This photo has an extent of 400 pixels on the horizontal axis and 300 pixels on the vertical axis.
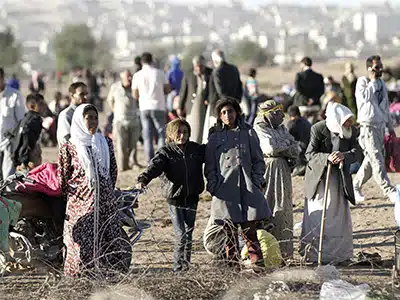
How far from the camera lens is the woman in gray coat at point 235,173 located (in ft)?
27.8

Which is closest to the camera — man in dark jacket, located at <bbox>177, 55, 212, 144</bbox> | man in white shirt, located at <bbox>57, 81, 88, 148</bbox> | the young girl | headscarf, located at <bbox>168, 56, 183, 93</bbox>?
the young girl

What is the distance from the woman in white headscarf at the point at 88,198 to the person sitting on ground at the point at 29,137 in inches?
110

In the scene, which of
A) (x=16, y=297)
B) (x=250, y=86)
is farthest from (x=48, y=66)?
(x=16, y=297)

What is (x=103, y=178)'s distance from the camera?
835 centimetres

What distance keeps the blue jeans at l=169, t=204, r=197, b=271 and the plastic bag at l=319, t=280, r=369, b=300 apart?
1.71 m

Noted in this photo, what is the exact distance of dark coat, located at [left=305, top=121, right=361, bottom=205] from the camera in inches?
370

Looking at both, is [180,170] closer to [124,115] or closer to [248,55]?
[124,115]

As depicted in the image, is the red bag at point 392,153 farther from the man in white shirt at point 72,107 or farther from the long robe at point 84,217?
the long robe at point 84,217

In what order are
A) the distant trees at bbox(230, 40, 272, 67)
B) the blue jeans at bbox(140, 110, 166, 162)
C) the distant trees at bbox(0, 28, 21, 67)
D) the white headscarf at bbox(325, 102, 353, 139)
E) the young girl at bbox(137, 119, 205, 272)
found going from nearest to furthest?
1. the young girl at bbox(137, 119, 205, 272)
2. the white headscarf at bbox(325, 102, 353, 139)
3. the blue jeans at bbox(140, 110, 166, 162)
4. the distant trees at bbox(0, 28, 21, 67)
5. the distant trees at bbox(230, 40, 272, 67)

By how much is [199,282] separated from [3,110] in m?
4.91

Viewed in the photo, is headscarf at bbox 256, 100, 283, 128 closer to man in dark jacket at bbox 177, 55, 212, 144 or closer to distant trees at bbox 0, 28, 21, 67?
man in dark jacket at bbox 177, 55, 212, 144

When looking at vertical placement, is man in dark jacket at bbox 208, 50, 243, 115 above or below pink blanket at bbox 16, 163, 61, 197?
above

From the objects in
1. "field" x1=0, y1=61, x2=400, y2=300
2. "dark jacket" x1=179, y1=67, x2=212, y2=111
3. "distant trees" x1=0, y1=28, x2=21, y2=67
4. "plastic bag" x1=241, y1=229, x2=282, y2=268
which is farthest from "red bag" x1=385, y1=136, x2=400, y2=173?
"distant trees" x1=0, y1=28, x2=21, y2=67

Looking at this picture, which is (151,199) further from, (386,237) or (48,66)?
(48,66)
